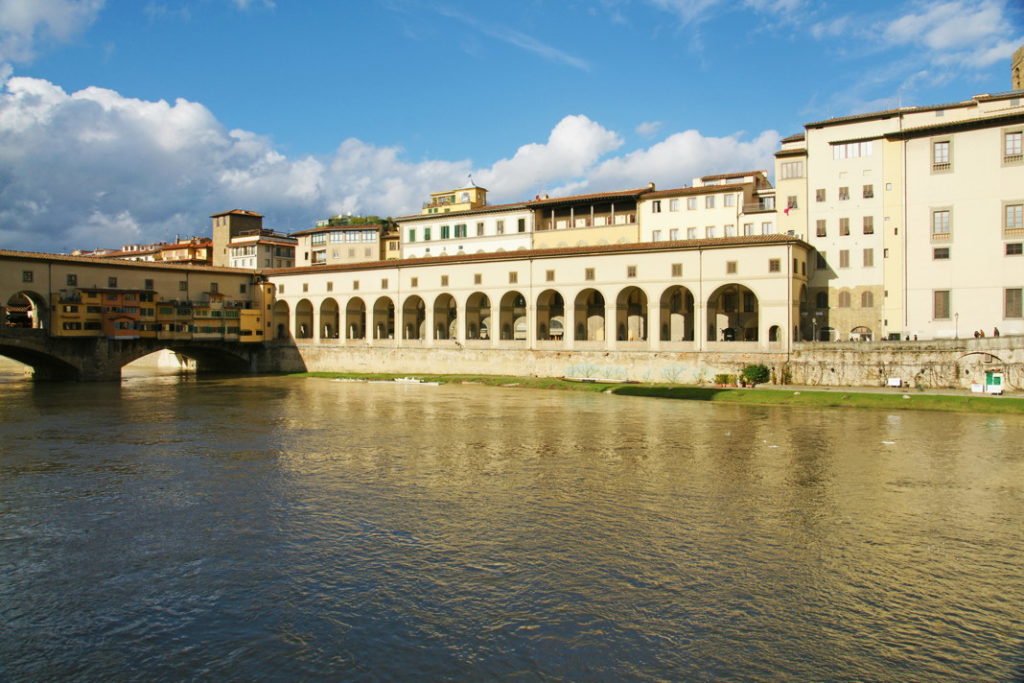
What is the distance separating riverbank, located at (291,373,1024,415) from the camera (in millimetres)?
32625

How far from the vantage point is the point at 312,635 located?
33.0 ft

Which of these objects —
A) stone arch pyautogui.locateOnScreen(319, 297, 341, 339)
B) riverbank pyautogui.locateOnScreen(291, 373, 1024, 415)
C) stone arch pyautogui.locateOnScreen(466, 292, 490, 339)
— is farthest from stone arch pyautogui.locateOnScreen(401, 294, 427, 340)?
riverbank pyautogui.locateOnScreen(291, 373, 1024, 415)

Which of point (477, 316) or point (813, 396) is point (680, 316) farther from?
point (477, 316)

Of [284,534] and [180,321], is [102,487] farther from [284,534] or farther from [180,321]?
[180,321]

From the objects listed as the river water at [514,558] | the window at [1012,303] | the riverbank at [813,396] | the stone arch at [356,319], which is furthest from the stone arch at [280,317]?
the window at [1012,303]

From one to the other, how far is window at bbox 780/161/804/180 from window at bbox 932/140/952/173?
742 centimetres

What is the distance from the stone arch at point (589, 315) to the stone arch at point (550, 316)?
1.97 m

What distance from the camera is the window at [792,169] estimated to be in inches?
1794

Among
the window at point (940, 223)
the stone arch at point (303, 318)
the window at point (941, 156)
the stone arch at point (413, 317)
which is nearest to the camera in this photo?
the window at point (941, 156)

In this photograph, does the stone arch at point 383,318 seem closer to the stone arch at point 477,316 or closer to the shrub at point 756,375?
the stone arch at point 477,316

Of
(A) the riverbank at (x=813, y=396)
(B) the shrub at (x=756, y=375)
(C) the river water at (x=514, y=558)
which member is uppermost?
(B) the shrub at (x=756, y=375)

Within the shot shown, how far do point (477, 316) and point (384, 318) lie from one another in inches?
407

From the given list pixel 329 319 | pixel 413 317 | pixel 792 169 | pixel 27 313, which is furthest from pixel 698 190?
pixel 27 313

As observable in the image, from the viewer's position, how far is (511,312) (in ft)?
180
